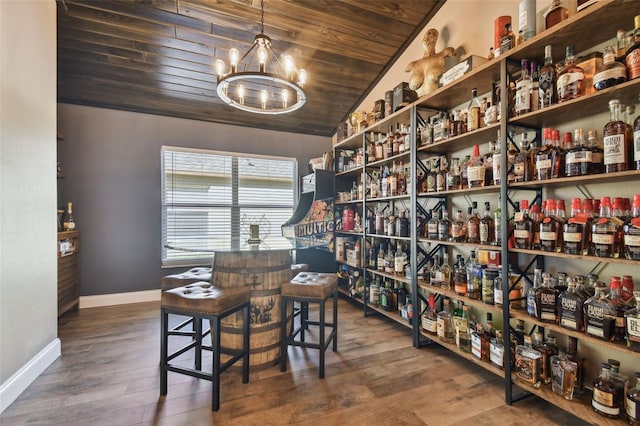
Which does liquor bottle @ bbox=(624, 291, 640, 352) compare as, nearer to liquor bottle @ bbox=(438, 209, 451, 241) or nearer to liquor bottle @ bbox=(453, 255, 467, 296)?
liquor bottle @ bbox=(453, 255, 467, 296)

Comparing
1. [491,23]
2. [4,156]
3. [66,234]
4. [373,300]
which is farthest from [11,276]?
[491,23]

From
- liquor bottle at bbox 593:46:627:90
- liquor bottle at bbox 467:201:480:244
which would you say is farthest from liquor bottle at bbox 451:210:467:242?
liquor bottle at bbox 593:46:627:90

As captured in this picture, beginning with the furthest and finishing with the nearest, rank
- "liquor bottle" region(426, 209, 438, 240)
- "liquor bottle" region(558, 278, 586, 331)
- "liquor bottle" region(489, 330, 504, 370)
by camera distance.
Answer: "liquor bottle" region(426, 209, 438, 240)
"liquor bottle" region(489, 330, 504, 370)
"liquor bottle" region(558, 278, 586, 331)

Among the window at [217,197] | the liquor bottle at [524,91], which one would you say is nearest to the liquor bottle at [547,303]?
the liquor bottle at [524,91]

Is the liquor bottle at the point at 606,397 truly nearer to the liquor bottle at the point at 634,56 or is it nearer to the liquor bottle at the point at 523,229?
the liquor bottle at the point at 523,229

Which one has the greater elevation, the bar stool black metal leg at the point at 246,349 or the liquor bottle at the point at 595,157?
the liquor bottle at the point at 595,157

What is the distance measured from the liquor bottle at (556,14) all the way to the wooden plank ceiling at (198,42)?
4.50 feet

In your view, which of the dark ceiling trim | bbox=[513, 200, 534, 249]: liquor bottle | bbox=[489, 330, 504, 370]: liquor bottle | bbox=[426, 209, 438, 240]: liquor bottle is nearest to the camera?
bbox=[513, 200, 534, 249]: liquor bottle

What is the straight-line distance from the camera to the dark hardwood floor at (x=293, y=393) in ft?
5.08

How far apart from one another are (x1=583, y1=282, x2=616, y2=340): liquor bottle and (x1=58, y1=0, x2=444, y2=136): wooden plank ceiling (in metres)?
2.70

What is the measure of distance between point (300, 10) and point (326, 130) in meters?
2.01

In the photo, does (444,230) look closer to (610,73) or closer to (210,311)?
(610,73)

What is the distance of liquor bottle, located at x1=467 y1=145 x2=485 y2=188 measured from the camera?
1.97 m

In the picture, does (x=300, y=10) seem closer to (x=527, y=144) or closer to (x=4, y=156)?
(x=527, y=144)
